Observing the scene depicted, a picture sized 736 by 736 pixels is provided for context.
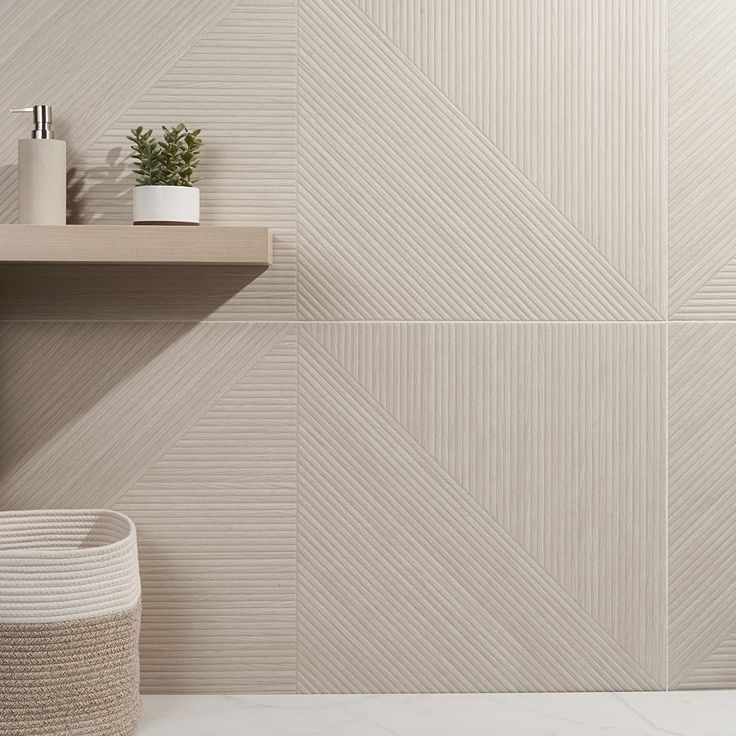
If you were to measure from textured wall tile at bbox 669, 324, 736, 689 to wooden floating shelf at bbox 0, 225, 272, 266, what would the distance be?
0.58 m

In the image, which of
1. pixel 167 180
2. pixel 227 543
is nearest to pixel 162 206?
pixel 167 180

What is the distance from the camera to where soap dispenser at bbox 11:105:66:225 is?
1.04m

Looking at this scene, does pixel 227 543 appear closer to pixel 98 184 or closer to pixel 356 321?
pixel 356 321

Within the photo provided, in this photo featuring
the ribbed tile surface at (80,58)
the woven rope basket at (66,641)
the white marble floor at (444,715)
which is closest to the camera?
the woven rope basket at (66,641)

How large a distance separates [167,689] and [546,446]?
0.57 metres

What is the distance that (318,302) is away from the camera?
1.13 m

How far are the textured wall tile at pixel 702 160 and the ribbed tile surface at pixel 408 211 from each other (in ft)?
0.26

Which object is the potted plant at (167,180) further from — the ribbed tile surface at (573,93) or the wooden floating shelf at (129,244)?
the ribbed tile surface at (573,93)

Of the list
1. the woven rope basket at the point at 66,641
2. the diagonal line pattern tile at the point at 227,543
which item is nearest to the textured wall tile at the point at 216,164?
the diagonal line pattern tile at the point at 227,543

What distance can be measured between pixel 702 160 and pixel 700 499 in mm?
435

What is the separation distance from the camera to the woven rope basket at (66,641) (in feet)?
2.95

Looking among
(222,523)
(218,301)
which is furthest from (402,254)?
(222,523)

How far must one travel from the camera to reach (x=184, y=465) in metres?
1.12

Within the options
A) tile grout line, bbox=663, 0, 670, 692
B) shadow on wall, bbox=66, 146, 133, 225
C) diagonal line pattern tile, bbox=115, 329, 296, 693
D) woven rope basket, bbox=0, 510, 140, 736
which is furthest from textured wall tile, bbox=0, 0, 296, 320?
tile grout line, bbox=663, 0, 670, 692
